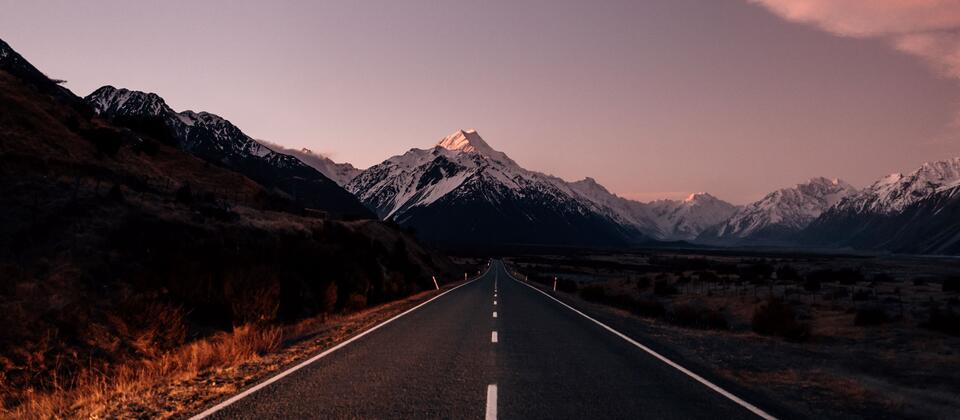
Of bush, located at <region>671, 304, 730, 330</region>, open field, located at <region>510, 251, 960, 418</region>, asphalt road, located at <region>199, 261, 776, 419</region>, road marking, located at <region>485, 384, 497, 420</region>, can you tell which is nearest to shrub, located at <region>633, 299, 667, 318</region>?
open field, located at <region>510, 251, 960, 418</region>

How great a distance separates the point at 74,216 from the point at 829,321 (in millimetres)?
32120

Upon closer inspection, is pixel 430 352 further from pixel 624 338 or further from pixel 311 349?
pixel 624 338

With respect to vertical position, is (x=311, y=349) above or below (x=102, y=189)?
below

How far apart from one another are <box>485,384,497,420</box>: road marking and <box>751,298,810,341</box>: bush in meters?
12.8

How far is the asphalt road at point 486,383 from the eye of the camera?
705 cm

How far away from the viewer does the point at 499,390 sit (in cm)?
816

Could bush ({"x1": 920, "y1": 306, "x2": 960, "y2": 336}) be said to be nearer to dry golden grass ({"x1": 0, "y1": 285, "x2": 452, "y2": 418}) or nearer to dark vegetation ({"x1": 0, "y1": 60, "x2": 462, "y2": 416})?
dry golden grass ({"x1": 0, "y1": 285, "x2": 452, "y2": 418})

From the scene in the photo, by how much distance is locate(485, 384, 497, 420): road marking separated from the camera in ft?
22.3

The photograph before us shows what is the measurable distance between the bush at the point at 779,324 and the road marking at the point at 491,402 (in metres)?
12.8

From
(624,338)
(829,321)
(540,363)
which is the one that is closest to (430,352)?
(540,363)

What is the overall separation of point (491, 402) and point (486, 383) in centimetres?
121

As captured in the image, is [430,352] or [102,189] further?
[102,189]

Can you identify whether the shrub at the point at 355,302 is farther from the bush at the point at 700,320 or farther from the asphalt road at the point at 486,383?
the bush at the point at 700,320

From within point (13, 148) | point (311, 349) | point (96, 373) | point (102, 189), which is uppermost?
point (13, 148)
